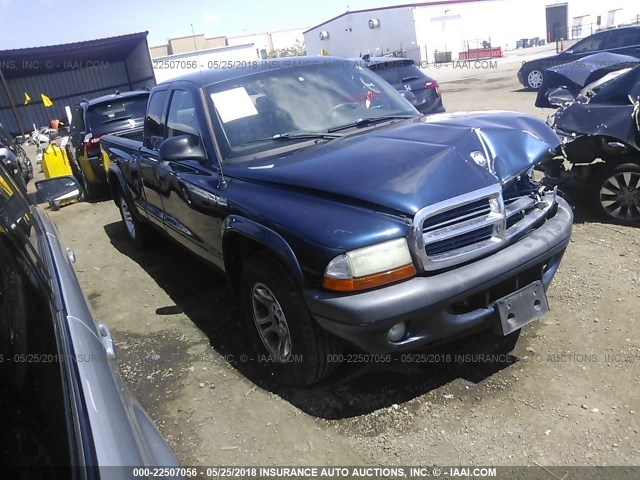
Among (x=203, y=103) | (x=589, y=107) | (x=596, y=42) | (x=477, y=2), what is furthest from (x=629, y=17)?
(x=203, y=103)

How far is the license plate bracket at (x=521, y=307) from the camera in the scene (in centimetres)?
271

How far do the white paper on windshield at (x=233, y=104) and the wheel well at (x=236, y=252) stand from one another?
0.85 meters

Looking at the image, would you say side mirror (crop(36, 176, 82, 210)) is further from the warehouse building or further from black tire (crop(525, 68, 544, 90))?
the warehouse building

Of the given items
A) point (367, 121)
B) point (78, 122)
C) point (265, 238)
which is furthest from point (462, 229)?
point (78, 122)

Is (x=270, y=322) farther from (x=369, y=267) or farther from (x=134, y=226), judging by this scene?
(x=134, y=226)

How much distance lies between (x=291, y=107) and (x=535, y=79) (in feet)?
44.3

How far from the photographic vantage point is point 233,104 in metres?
3.57

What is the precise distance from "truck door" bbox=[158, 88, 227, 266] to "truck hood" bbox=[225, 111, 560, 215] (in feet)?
0.88

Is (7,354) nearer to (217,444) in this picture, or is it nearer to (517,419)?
(217,444)

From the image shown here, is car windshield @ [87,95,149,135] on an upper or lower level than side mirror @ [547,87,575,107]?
upper

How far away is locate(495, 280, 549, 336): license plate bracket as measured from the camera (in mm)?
2711

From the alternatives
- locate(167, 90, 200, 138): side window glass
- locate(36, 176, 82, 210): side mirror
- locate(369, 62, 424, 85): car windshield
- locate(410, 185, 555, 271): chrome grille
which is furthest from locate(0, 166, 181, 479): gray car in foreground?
locate(369, 62, 424, 85): car windshield

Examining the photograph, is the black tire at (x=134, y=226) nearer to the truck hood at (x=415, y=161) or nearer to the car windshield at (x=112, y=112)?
the truck hood at (x=415, y=161)

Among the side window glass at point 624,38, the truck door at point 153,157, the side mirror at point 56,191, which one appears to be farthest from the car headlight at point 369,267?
the side window glass at point 624,38
